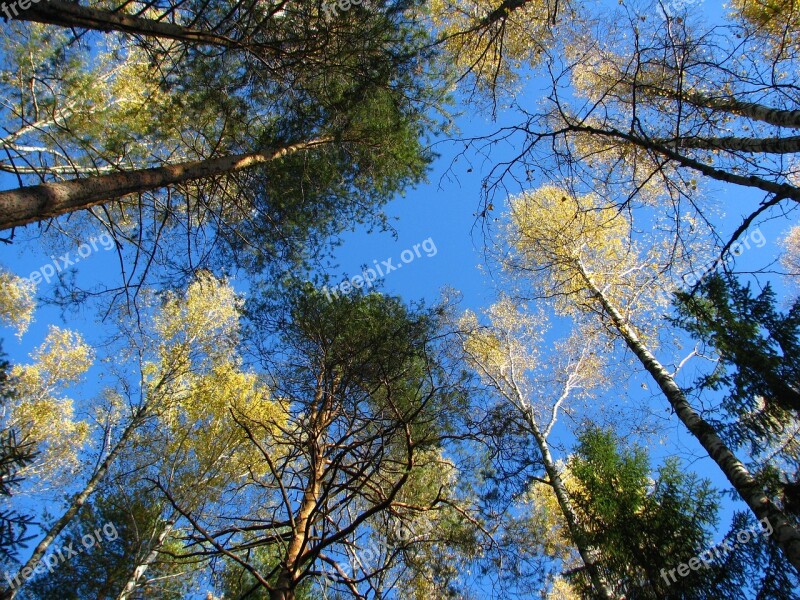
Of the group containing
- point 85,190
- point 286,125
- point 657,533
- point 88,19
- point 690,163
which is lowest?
point 657,533

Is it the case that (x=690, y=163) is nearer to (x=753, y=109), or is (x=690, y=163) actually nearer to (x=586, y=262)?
(x=753, y=109)

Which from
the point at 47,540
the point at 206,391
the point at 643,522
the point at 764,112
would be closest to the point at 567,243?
the point at 764,112

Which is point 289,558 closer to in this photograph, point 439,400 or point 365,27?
point 439,400

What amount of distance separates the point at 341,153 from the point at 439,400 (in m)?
4.55

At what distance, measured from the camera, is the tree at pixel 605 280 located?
3.96 m

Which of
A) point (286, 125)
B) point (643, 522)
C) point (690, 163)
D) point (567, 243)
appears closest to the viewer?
point (690, 163)

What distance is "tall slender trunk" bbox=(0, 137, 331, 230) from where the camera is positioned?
266 centimetres

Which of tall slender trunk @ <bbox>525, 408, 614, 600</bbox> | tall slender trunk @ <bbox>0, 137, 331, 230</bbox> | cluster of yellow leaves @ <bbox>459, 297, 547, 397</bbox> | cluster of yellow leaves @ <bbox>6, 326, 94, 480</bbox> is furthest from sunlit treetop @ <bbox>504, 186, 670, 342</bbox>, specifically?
cluster of yellow leaves @ <bbox>6, 326, 94, 480</bbox>

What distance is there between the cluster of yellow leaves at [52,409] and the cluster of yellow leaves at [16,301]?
106cm

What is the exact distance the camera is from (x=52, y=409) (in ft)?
40.1

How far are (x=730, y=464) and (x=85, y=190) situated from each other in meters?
6.26

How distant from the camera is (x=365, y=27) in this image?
5883mm

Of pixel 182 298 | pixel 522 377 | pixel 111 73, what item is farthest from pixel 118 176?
pixel 111 73

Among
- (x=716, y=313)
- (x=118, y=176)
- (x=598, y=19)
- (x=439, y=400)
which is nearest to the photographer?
(x=118, y=176)
